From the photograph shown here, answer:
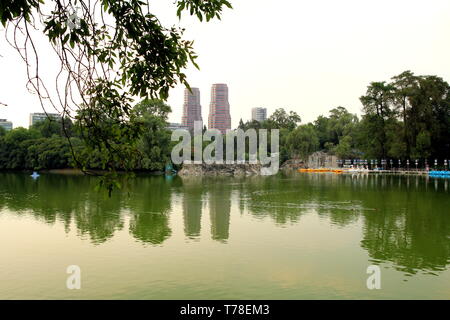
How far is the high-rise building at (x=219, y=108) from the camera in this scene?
444 ft

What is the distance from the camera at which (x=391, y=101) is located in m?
51.8

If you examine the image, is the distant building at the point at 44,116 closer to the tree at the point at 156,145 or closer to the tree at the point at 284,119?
the tree at the point at 156,145

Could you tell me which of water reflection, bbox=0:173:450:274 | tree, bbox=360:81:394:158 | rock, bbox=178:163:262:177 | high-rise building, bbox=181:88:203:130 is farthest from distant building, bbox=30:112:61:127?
high-rise building, bbox=181:88:203:130

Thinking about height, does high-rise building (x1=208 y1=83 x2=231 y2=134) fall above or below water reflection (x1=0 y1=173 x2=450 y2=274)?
above

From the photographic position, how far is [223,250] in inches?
456

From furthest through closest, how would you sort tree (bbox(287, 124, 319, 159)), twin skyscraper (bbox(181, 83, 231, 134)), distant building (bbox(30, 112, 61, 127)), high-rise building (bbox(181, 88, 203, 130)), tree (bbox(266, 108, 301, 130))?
twin skyscraper (bbox(181, 83, 231, 134)), high-rise building (bbox(181, 88, 203, 130)), tree (bbox(266, 108, 301, 130)), tree (bbox(287, 124, 319, 159)), distant building (bbox(30, 112, 61, 127))

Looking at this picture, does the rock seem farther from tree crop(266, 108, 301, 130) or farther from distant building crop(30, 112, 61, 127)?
tree crop(266, 108, 301, 130)

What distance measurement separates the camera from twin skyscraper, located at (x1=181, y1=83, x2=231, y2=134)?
131625 millimetres

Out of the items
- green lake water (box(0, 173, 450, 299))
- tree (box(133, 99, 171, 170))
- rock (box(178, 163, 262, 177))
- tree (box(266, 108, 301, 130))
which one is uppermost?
tree (box(266, 108, 301, 130))

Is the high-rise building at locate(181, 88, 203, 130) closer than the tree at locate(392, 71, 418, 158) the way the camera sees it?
No

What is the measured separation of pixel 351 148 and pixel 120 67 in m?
75.8

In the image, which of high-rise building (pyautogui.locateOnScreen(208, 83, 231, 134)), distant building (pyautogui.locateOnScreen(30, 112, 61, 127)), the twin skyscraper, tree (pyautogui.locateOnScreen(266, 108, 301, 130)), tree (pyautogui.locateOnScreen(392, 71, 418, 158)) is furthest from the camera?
high-rise building (pyautogui.locateOnScreen(208, 83, 231, 134))

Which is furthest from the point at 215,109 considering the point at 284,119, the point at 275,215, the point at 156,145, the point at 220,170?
the point at 275,215
